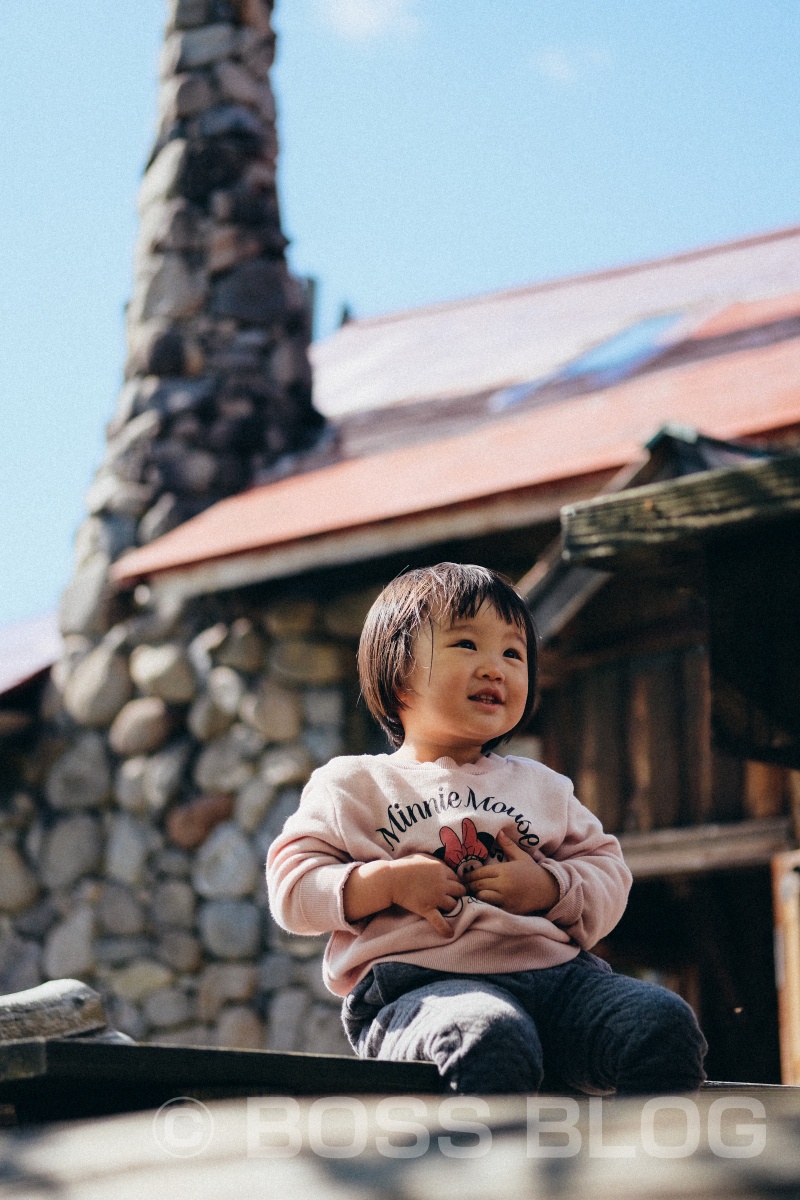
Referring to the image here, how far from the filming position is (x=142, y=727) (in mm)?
9008

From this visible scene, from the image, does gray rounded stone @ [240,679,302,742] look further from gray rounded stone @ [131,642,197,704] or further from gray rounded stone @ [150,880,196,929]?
gray rounded stone @ [150,880,196,929]

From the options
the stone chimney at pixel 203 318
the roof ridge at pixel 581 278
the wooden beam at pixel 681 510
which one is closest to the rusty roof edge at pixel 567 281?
the roof ridge at pixel 581 278

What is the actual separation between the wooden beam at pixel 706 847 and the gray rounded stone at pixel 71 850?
11.0 ft

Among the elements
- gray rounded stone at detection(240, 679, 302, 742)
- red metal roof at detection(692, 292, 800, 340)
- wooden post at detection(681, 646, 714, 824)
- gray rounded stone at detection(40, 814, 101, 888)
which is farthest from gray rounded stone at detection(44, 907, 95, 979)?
red metal roof at detection(692, 292, 800, 340)

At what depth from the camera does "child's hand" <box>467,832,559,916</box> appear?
8.20 feet

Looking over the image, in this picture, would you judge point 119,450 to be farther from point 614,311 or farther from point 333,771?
point 333,771

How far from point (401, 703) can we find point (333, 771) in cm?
19

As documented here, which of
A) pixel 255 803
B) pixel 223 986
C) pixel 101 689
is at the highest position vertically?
pixel 101 689

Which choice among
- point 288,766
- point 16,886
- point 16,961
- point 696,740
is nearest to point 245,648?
point 288,766

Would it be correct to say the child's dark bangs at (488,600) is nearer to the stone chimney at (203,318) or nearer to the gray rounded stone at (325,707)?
the gray rounded stone at (325,707)

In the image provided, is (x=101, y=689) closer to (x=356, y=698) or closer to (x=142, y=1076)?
(x=356, y=698)

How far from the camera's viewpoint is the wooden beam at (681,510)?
370cm

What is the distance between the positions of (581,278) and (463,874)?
35.9 ft

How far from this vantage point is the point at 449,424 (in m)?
9.40
